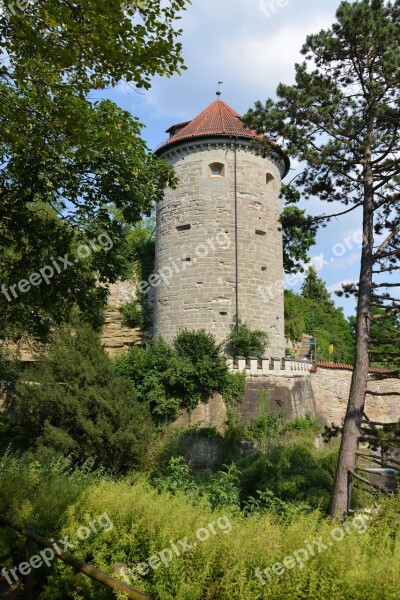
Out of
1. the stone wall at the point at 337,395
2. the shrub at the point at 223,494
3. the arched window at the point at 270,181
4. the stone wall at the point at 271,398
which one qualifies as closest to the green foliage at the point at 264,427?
the stone wall at the point at 271,398

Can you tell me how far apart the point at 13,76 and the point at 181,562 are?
4618 millimetres

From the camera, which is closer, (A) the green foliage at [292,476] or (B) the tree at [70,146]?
(B) the tree at [70,146]

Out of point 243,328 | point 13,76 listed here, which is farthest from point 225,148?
point 13,76

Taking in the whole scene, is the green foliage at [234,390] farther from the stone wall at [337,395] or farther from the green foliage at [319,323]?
the green foliage at [319,323]

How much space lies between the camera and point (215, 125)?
20.0 m

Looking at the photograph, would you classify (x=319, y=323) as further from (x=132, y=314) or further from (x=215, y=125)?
(x=215, y=125)

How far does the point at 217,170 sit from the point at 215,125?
202 cm

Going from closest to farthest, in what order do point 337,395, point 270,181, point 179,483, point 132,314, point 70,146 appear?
point 70,146
point 179,483
point 270,181
point 337,395
point 132,314

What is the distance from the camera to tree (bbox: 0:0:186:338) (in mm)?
4418

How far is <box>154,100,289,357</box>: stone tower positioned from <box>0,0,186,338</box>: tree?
11085 mm

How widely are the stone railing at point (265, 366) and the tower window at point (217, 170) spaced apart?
765 centimetres

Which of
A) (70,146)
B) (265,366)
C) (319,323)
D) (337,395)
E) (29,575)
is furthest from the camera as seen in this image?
(319,323)

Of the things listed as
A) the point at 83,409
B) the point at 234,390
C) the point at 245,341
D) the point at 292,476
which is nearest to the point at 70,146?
the point at 292,476

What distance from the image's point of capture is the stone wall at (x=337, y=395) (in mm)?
20703
